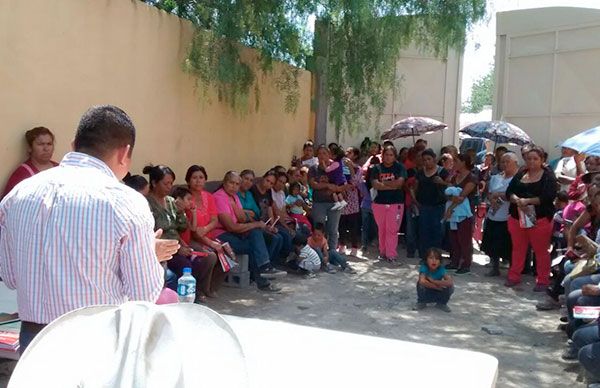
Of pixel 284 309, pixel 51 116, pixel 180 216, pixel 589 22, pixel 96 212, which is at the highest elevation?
pixel 589 22

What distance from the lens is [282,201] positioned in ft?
28.4

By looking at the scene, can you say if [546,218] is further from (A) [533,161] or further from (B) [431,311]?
(B) [431,311]

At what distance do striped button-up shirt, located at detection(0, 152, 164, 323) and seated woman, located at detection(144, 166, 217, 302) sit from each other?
13.3 feet

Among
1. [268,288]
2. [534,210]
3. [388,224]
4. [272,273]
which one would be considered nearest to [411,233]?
[388,224]

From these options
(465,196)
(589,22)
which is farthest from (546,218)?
(589,22)

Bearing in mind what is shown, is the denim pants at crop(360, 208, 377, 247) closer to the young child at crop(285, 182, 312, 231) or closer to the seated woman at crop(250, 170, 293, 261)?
the young child at crop(285, 182, 312, 231)

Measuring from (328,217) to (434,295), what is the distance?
2619 mm

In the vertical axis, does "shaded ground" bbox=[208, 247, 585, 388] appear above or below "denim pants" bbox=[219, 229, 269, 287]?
below

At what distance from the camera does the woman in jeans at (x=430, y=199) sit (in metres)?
8.74

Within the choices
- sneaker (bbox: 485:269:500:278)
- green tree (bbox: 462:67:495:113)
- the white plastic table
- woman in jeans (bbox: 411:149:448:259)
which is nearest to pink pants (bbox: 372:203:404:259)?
woman in jeans (bbox: 411:149:448:259)

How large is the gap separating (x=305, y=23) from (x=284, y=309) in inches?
166

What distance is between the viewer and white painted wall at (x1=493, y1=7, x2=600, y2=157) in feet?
42.1

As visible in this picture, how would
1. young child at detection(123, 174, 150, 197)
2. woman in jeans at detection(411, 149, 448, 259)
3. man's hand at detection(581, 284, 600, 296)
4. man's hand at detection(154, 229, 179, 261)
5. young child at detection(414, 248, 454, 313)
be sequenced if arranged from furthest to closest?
woman in jeans at detection(411, 149, 448, 259), young child at detection(414, 248, 454, 313), young child at detection(123, 174, 150, 197), man's hand at detection(581, 284, 600, 296), man's hand at detection(154, 229, 179, 261)

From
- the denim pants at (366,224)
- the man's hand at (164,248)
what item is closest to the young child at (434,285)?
the denim pants at (366,224)
